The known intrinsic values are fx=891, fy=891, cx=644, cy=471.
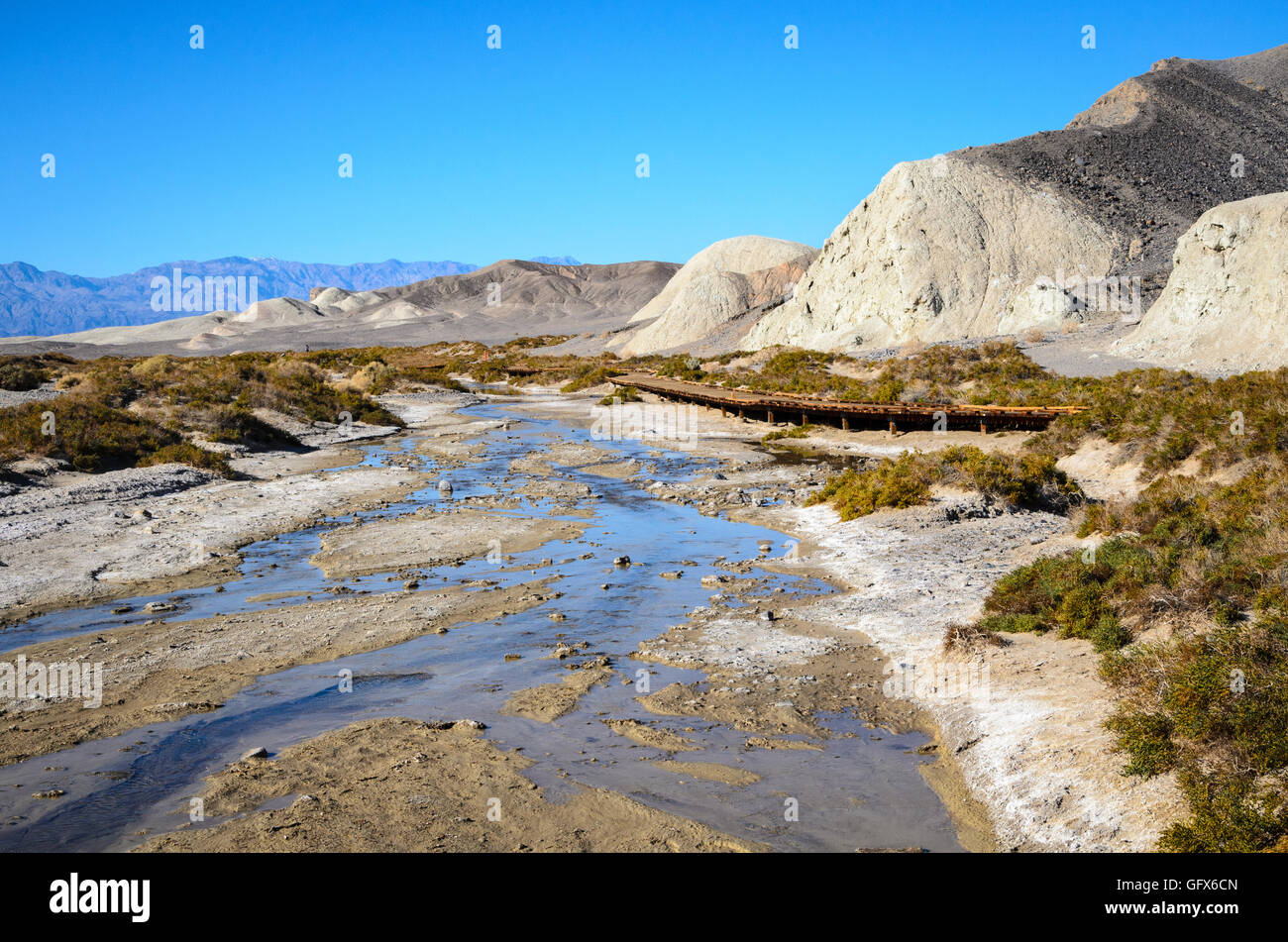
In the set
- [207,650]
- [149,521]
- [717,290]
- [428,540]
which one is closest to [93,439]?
[149,521]

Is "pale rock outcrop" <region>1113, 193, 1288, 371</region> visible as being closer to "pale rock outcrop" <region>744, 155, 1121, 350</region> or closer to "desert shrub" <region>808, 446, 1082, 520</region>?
"pale rock outcrop" <region>744, 155, 1121, 350</region>

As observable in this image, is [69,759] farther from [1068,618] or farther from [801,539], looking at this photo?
[801,539]

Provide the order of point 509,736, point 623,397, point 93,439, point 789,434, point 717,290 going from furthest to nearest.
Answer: point 717,290 → point 623,397 → point 789,434 → point 93,439 → point 509,736

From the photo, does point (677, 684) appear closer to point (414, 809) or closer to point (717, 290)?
point (414, 809)

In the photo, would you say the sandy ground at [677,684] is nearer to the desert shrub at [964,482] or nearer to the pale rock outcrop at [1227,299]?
the desert shrub at [964,482]

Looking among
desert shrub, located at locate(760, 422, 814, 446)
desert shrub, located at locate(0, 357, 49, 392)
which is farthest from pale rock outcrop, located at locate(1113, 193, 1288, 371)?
desert shrub, located at locate(0, 357, 49, 392)

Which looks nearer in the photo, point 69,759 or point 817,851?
point 817,851
